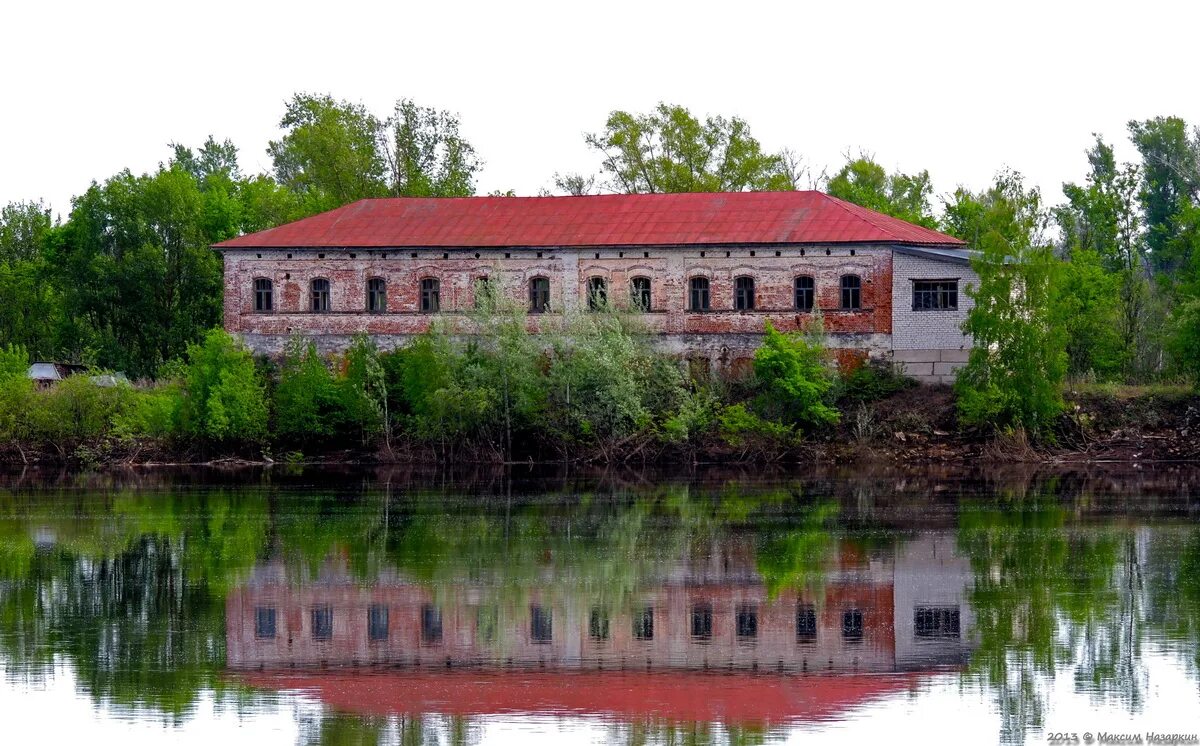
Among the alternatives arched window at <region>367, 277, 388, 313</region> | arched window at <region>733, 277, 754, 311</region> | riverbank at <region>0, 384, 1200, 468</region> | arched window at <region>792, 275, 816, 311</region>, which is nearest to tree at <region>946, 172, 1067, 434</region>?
riverbank at <region>0, 384, 1200, 468</region>

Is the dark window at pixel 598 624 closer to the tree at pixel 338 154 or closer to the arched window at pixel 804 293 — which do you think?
the arched window at pixel 804 293

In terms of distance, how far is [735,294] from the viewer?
48.0 metres

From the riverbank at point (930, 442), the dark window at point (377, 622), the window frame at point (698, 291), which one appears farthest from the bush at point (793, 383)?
the dark window at point (377, 622)

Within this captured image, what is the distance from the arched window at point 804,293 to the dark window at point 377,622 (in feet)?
93.5

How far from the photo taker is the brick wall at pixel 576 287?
47.0 m

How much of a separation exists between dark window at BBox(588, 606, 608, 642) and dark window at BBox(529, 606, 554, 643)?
431 mm

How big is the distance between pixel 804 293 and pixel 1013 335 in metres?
6.58

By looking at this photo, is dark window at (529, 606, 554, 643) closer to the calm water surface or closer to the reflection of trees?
the calm water surface

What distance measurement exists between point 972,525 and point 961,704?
13.1 m

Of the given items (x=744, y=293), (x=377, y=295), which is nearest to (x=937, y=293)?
(x=744, y=293)

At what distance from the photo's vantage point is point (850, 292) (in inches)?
1852

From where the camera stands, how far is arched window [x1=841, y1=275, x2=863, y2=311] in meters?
47.0

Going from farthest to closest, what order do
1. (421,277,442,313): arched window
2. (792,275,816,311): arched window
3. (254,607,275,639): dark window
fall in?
1. (421,277,442,313): arched window
2. (792,275,816,311): arched window
3. (254,607,275,639): dark window

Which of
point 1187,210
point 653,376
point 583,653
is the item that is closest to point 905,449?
point 653,376
